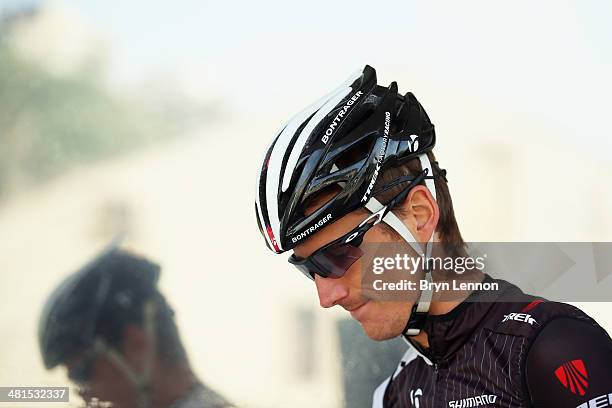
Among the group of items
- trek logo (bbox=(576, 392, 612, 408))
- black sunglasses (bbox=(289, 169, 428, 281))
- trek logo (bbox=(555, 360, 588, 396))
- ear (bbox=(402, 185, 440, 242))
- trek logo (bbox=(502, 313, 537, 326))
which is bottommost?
trek logo (bbox=(576, 392, 612, 408))

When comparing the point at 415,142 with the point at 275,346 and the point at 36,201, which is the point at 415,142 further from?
the point at 36,201

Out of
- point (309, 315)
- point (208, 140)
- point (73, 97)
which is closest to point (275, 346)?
point (309, 315)

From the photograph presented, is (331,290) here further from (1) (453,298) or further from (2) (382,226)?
(1) (453,298)

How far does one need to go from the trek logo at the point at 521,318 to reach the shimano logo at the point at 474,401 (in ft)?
0.65

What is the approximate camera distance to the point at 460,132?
12.9ft

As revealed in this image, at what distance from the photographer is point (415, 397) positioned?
2.21m

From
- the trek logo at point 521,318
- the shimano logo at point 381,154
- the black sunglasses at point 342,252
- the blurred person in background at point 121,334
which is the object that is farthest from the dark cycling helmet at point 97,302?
the trek logo at point 521,318

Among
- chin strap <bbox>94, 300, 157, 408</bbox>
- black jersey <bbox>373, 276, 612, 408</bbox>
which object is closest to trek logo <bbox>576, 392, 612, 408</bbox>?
black jersey <bbox>373, 276, 612, 408</bbox>

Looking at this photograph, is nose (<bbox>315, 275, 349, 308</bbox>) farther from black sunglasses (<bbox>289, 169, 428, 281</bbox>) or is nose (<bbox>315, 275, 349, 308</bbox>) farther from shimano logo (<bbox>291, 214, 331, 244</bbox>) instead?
shimano logo (<bbox>291, 214, 331, 244</bbox>)

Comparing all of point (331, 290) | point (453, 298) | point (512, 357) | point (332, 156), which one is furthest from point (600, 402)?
point (332, 156)

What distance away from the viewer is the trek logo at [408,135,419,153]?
6.73 ft

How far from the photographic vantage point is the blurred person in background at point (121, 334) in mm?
3650

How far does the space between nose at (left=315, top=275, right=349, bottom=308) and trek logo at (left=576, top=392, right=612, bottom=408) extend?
2.25ft

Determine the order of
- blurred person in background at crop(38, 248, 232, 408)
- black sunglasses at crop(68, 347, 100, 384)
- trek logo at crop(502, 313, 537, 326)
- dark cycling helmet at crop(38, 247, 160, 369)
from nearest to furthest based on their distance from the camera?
trek logo at crop(502, 313, 537, 326), black sunglasses at crop(68, 347, 100, 384), blurred person in background at crop(38, 248, 232, 408), dark cycling helmet at crop(38, 247, 160, 369)
